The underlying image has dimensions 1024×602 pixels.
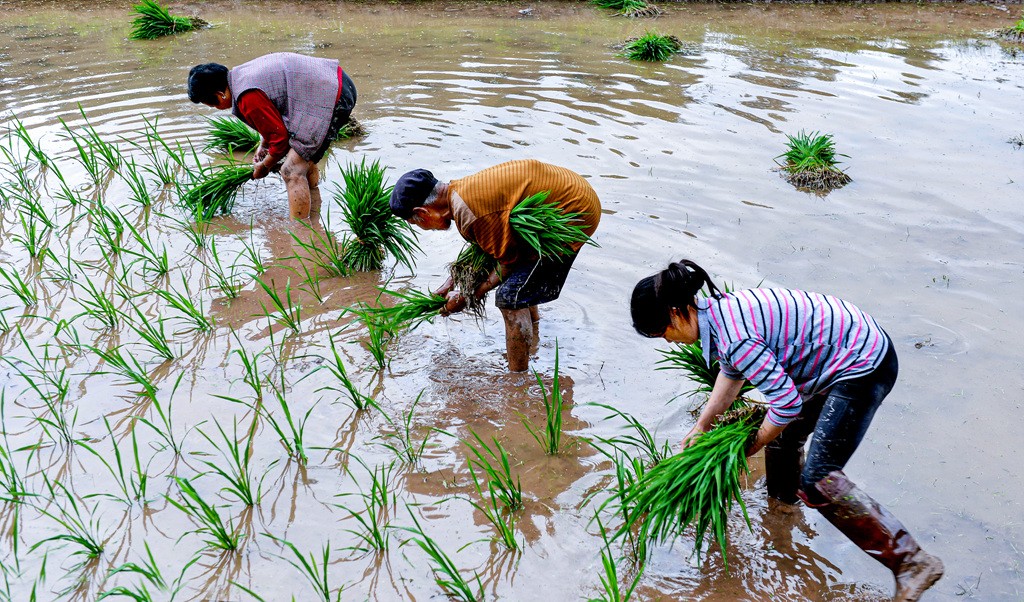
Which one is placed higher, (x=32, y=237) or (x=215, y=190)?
(x=215, y=190)

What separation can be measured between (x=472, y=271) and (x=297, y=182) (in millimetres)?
2159

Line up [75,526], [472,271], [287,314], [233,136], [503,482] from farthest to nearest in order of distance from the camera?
1. [233,136]
2. [287,314]
3. [472,271]
4. [503,482]
5. [75,526]

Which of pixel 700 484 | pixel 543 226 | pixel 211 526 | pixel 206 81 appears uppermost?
pixel 206 81

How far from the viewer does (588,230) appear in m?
3.98

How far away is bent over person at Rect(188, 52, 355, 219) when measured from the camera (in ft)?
16.9

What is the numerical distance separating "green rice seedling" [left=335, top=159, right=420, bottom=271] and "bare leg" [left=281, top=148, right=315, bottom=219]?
24.4 inches

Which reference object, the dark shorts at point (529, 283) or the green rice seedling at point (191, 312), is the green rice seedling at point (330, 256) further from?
the dark shorts at point (529, 283)

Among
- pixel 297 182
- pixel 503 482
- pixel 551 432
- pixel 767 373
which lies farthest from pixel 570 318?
pixel 297 182

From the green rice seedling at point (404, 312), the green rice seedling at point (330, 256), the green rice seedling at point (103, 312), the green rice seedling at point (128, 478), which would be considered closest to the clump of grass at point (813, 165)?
the green rice seedling at point (404, 312)

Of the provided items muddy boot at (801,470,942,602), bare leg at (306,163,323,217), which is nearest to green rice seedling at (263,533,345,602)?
muddy boot at (801,470,942,602)

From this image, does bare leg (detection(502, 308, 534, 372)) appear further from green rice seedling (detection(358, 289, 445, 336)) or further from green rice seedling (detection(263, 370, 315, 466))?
green rice seedling (detection(263, 370, 315, 466))

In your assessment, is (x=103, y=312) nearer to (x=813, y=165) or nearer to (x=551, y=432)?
(x=551, y=432)

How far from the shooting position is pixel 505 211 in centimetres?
372

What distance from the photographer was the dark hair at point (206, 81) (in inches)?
197
